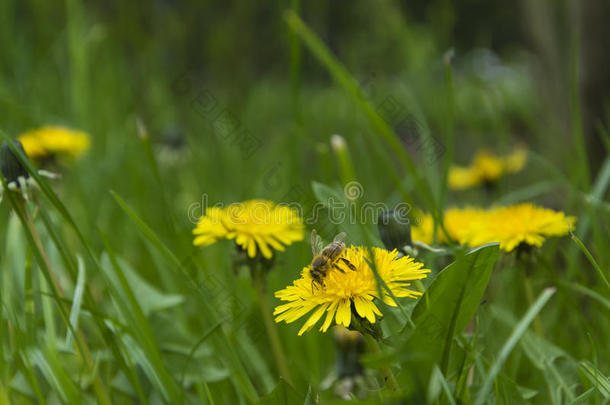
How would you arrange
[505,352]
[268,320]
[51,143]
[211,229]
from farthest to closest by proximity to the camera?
1. [51,143]
2. [268,320]
3. [211,229]
4. [505,352]

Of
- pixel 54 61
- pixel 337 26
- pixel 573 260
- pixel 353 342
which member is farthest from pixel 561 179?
pixel 337 26

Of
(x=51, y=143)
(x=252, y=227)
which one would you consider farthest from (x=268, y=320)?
(x=51, y=143)

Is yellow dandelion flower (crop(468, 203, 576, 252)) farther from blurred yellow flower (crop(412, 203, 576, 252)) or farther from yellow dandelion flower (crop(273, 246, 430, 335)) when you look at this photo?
yellow dandelion flower (crop(273, 246, 430, 335))

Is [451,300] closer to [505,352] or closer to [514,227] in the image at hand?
[505,352]

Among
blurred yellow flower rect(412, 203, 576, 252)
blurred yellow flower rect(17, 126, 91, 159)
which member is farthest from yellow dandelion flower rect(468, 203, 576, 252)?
blurred yellow flower rect(17, 126, 91, 159)

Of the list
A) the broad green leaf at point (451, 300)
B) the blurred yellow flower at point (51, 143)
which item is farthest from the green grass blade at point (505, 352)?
the blurred yellow flower at point (51, 143)

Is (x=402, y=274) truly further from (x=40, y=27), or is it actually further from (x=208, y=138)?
(x=40, y=27)

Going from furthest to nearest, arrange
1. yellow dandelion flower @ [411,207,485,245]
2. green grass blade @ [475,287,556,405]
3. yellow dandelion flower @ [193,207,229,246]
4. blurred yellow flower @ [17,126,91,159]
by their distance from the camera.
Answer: blurred yellow flower @ [17,126,91,159], yellow dandelion flower @ [411,207,485,245], yellow dandelion flower @ [193,207,229,246], green grass blade @ [475,287,556,405]
